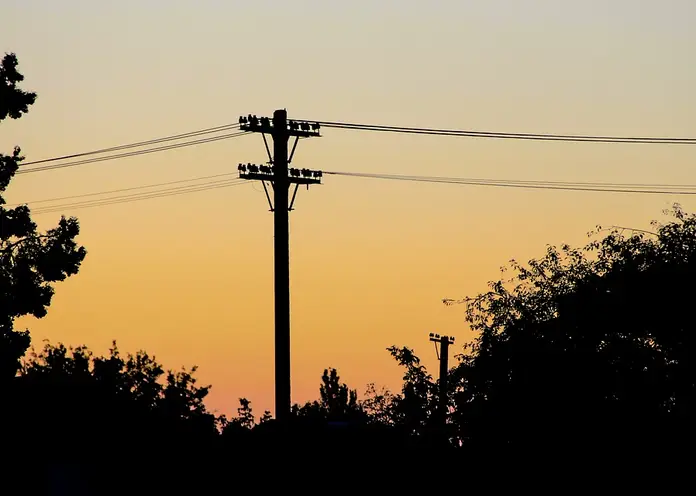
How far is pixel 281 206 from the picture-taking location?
4969 centimetres

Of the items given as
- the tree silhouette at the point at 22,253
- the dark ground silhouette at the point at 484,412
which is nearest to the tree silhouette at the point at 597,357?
the dark ground silhouette at the point at 484,412

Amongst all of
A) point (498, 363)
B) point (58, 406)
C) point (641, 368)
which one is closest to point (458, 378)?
point (498, 363)

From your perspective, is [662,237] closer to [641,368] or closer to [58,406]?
[641,368]

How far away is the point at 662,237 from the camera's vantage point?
140 feet

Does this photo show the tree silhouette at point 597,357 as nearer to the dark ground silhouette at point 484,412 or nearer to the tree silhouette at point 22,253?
the dark ground silhouette at point 484,412

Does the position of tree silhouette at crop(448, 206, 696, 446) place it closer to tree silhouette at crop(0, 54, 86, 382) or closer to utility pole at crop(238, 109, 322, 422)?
utility pole at crop(238, 109, 322, 422)

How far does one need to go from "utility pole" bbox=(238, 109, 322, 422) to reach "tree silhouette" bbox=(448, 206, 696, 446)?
7609 millimetres

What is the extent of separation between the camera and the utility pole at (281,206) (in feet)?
161

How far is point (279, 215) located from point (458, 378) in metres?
9.55

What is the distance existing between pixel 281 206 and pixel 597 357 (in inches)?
509

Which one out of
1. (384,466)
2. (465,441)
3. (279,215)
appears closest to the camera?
(465,441)

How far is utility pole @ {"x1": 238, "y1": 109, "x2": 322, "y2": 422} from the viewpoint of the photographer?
49.2 meters

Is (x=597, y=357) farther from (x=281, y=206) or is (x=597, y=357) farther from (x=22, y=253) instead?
(x=22, y=253)

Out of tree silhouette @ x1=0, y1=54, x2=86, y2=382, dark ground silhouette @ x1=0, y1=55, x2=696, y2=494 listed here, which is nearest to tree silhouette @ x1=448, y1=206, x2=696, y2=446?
dark ground silhouette @ x1=0, y1=55, x2=696, y2=494
